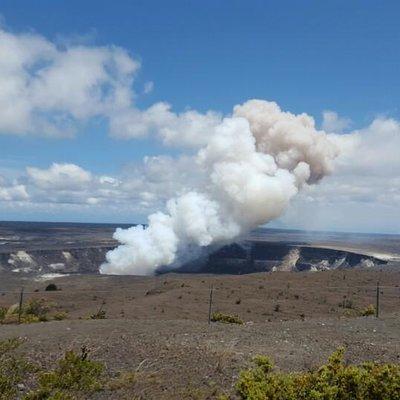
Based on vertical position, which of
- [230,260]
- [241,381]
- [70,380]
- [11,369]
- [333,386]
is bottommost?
[230,260]

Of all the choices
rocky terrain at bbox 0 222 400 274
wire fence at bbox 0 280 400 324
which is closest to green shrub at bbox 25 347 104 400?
wire fence at bbox 0 280 400 324

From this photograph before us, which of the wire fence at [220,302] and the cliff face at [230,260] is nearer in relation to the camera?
the wire fence at [220,302]

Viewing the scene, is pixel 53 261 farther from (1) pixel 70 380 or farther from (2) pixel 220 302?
(1) pixel 70 380

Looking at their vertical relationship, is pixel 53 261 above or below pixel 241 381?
below

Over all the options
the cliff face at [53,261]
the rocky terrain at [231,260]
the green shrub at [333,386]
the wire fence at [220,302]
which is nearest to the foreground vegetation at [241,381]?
the green shrub at [333,386]

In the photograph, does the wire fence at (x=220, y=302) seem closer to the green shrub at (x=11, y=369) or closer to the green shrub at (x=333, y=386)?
the green shrub at (x=11, y=369)

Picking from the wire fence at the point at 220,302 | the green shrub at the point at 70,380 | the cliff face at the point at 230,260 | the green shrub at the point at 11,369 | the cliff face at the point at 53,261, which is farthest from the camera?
the cliff face at the point at 230,260

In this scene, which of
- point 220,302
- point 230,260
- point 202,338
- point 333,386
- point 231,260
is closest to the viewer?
point 333,386

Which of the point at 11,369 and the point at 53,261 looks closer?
the point at 11,369

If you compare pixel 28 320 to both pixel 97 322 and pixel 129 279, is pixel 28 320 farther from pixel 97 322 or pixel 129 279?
pixel 129 279

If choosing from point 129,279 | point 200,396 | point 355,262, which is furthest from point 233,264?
point 200,396

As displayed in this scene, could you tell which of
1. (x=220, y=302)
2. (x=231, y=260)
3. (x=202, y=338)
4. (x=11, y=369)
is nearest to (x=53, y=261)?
(x=231, y=260)
